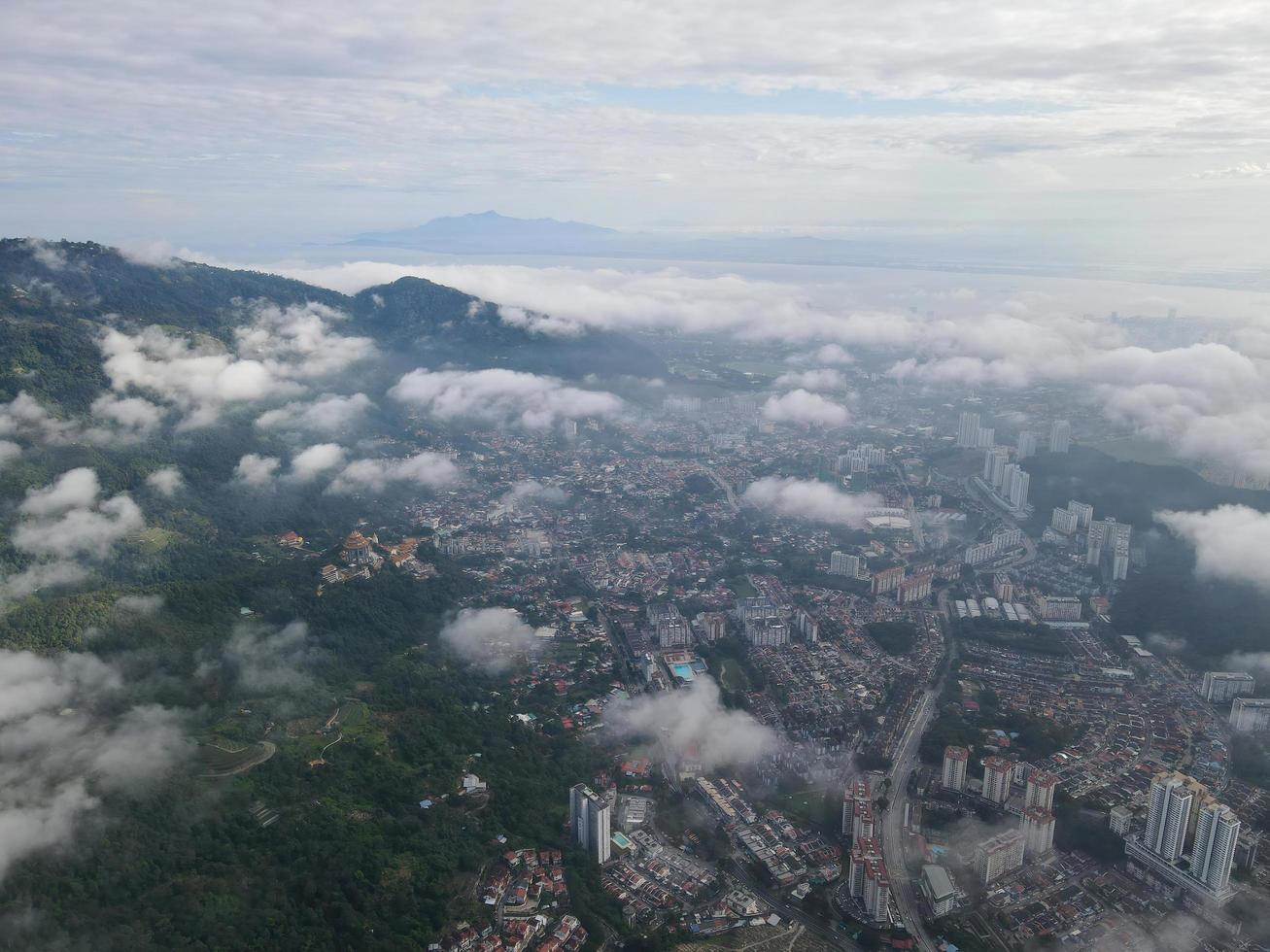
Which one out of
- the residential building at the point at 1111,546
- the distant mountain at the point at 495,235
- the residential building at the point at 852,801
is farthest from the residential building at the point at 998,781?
the distant mountain at the point at 495,235

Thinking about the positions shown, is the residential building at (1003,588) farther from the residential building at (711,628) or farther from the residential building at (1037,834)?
the residential building at (1037,834)

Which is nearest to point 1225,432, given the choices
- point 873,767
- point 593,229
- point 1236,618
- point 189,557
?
point 1236,618

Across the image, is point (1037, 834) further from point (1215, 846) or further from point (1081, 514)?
point (1081, 514)

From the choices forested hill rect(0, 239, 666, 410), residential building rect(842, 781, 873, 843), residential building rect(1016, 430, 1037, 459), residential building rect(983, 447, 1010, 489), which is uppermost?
forested hill rect(0, 239, 666, 410)

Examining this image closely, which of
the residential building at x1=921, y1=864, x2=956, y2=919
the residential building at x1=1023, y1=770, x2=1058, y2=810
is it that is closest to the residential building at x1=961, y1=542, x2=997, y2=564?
the residential building at x1=1023, y1=770, x2=1058, y2=810

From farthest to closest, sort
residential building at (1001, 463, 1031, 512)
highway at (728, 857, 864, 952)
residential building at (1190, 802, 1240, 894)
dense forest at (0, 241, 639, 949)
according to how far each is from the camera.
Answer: residential building at (1001, 463, 1031, 512)
residential building at (1190, 802, 1240, 894)
highway at (728, 857, 864, 952)
dense forest at (0, 241, 639, 949)

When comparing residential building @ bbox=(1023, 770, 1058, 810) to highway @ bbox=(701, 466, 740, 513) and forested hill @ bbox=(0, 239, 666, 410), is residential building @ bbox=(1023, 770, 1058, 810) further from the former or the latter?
forested hill @ bbox=(0, 239, 666, 410)

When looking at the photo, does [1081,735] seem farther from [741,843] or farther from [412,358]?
[412,358]
